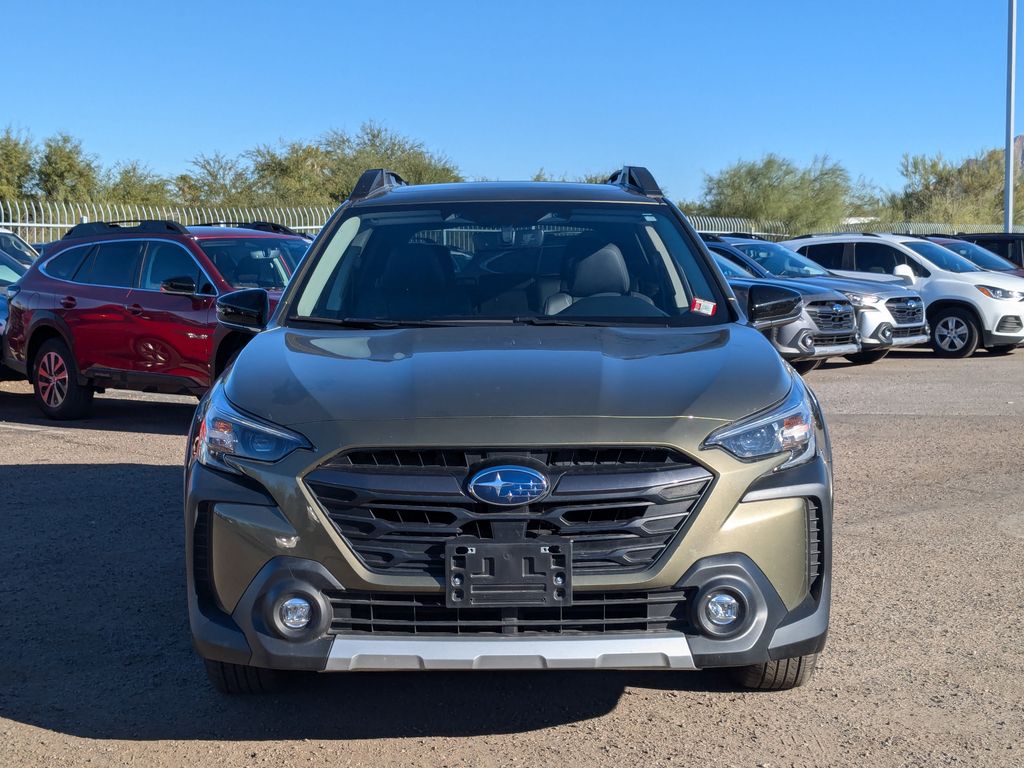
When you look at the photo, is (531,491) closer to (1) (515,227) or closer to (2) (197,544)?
(2) (197,544)

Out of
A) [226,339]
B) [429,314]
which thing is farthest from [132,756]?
[226,339]

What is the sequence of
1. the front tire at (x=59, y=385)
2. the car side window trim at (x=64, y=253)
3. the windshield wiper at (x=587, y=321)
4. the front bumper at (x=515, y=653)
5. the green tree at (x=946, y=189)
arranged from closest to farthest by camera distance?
the front bumper at (x=515, y=653)
the windshield wiper at (x=587, y=321)
the front tire at (x=59, y=385)
the car side window trim at (x=64, y=253)
the green tree at (x=946, y=189)

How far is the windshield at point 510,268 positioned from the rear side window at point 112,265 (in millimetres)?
6452

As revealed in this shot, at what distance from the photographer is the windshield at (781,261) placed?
16953mm

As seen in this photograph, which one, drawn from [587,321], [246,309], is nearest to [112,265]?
[246,309]

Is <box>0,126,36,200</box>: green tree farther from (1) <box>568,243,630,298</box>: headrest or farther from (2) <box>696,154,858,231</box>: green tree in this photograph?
(1) <box>568,243,630,298</box>: headrest

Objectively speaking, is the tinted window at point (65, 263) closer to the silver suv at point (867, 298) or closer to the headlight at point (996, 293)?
the silver suv at point (867, 298)

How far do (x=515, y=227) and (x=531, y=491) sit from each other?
2.03 m

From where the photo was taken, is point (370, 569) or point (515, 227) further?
point (515, 227)

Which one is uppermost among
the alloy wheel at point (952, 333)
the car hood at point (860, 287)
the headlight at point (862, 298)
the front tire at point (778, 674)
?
the car hood at point (860, 287)

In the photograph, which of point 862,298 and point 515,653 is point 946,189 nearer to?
point 862,298

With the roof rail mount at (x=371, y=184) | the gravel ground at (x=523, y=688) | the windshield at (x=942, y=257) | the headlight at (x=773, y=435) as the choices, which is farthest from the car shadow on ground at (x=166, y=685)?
the windshield at (x=942, y=257)

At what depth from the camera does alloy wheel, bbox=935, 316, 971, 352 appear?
17.8 meters

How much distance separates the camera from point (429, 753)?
3.84m
